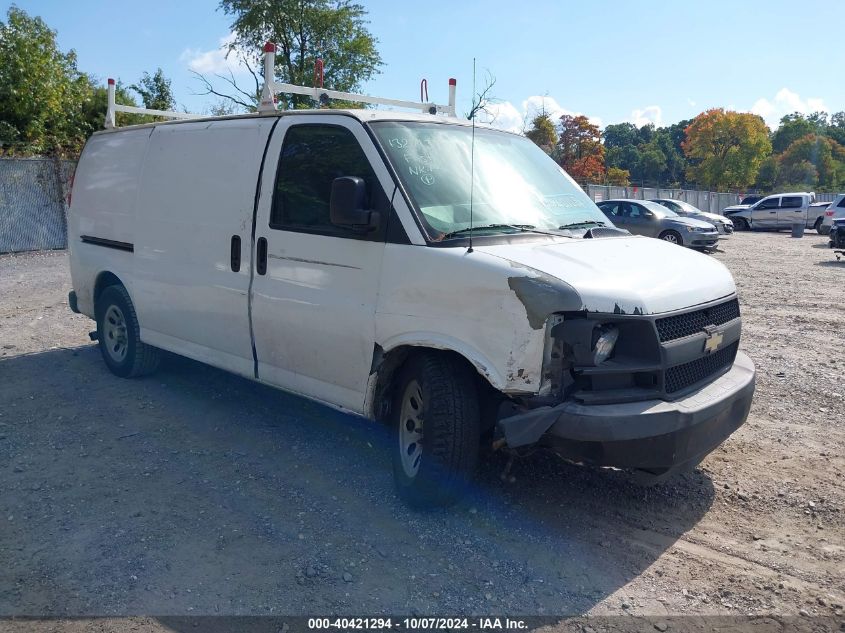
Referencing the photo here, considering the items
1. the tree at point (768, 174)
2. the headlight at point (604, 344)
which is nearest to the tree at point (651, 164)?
the tree at point (768, 174)

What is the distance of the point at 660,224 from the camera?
21.8 metres

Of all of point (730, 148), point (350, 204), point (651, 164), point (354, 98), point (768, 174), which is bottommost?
point (350, 204)

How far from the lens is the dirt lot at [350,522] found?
3.58 m

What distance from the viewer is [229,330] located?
18.0 feet

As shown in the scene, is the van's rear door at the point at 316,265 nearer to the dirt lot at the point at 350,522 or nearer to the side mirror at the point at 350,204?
the side mirror at the point at 350,204

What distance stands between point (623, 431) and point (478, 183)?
1823 millimetres

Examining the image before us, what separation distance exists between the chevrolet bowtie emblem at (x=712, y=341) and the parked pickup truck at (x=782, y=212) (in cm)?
3224

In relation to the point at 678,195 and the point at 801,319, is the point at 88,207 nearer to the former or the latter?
the point at 801,319

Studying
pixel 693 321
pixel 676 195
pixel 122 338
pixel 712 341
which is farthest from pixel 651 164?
pixel 693 321

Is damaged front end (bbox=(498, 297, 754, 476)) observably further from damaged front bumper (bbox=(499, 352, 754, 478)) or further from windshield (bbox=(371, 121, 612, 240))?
windshield (bbox=(371, 121, 612, 240))

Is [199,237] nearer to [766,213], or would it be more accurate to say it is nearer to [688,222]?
[688,222]

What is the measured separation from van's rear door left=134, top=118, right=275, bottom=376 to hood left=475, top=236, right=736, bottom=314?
2033 mm

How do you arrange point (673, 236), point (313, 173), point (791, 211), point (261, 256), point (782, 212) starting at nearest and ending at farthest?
point (313, 173)
point (261, 256)
point (673, 236)
point (791, 211)
point (782, 212)

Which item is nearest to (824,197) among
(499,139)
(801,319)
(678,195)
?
(678,195)
